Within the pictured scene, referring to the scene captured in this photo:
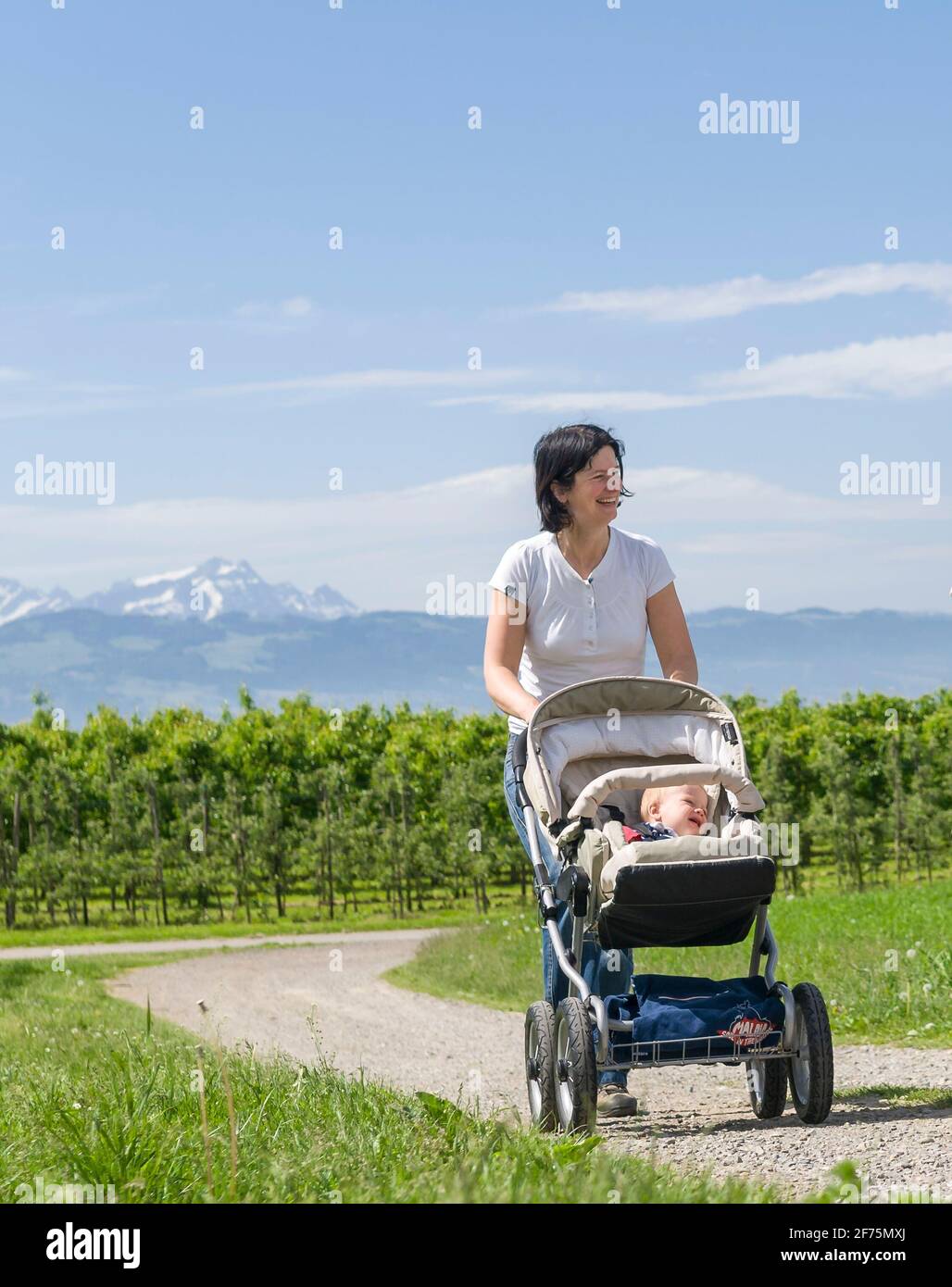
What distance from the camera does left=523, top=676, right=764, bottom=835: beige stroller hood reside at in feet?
17.3

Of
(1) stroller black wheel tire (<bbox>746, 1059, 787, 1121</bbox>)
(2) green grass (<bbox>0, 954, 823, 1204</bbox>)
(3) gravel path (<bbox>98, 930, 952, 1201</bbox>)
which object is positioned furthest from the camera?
(1) stroller black wheel tire (<bbox>746, 1059, 787, 1121</bbox>)

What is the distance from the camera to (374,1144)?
383 centimetres

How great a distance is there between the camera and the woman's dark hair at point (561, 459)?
213 inches

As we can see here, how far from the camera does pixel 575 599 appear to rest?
5.46 metres

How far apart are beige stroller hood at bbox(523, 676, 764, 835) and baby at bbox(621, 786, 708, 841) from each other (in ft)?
0.22

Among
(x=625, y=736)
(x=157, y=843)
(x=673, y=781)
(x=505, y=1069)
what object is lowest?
(x=157, y=843)

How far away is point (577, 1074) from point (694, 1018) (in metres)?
0.49

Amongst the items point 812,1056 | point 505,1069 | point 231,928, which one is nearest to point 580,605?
point 812,1056

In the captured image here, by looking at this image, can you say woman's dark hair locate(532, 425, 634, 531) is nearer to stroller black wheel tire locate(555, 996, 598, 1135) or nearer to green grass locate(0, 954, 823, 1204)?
stroller black wheel tire locate(555, 996, 598, 1135)

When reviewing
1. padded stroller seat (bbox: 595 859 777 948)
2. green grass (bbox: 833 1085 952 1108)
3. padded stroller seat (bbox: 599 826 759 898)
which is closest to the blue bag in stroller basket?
padded stroller seat (bbox: 595 859 777 948)

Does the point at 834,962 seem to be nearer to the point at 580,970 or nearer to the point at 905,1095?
the point at 905,1095
